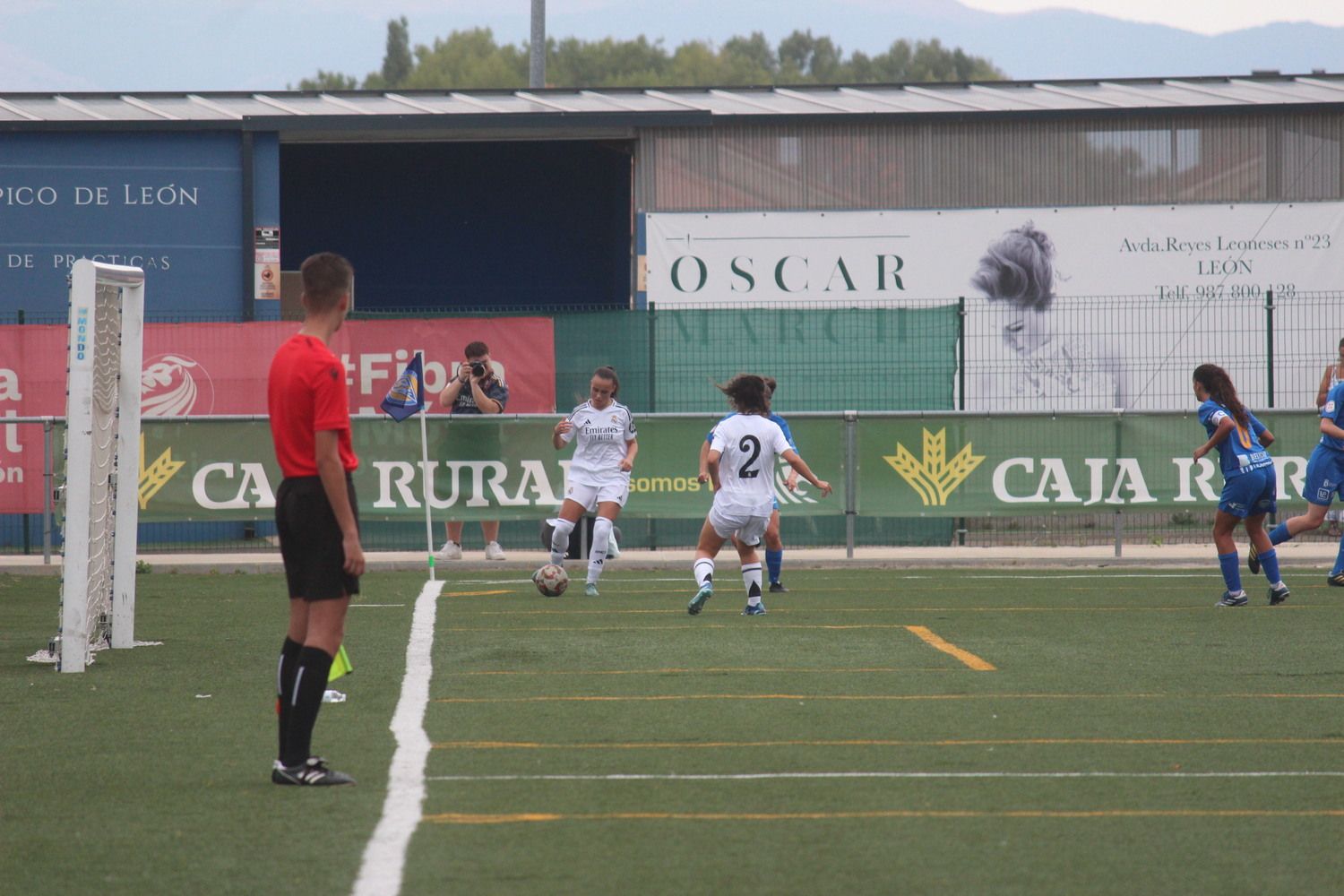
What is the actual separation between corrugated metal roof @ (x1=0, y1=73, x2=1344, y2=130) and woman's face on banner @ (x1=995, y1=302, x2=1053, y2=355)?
2872 millimetres

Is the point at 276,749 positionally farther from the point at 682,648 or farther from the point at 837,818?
the point at 682,648

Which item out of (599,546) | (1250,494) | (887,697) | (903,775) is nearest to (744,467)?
(599,546)

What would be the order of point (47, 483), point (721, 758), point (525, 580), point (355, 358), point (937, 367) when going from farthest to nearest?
point (937, 367)
point (355, 358)
point (47, 483)
point (525, 580)
point (721, 758)

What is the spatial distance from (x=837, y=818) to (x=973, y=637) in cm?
556

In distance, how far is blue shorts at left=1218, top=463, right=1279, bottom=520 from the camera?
1266 cm

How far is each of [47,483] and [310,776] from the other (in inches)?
462

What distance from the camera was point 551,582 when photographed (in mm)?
13719

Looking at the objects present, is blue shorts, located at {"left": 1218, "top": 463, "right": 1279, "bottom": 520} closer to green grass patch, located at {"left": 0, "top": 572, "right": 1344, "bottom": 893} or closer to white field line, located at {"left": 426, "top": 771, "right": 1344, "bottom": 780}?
green grass patch, located at {"left": 0, "top": 572, "right": 1344, "bottom": 893}

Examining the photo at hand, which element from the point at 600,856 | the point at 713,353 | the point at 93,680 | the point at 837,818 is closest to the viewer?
the point at 600,856

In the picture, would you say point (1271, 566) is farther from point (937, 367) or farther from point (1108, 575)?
point (937, 367)

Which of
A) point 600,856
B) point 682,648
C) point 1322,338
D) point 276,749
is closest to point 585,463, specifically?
point 682,648

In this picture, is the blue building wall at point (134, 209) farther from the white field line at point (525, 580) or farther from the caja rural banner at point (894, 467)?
the white field line at point (525, 580)

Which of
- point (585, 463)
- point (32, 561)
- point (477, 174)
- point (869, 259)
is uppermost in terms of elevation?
point (477, 174)

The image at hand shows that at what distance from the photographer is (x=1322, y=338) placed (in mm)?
20297
